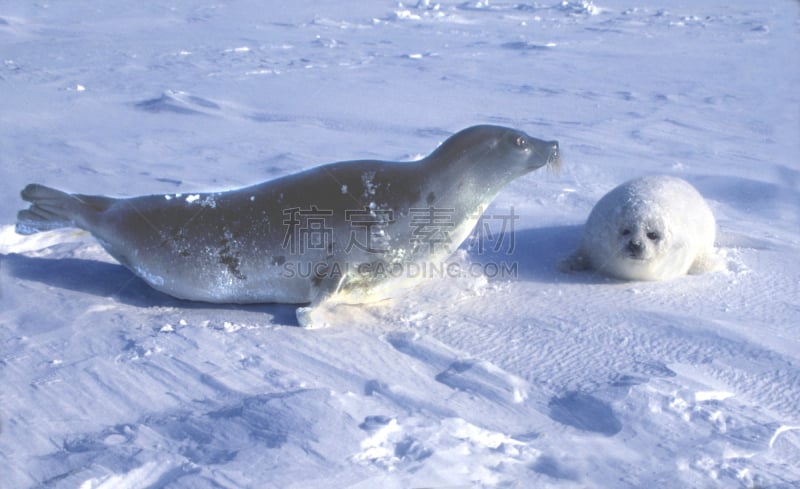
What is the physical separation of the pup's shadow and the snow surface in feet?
0.04

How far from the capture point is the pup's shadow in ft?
9.19

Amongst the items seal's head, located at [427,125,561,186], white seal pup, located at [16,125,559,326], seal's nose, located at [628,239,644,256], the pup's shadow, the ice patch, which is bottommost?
the ice patch

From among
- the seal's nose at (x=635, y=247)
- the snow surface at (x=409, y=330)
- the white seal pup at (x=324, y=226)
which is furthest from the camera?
the seal's nose at (x=635, y=247)

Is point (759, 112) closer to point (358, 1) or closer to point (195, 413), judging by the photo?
point (195, 413)

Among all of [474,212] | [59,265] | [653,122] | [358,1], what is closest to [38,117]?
[59,265]

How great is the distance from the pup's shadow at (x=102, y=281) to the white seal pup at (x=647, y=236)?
1314 mm

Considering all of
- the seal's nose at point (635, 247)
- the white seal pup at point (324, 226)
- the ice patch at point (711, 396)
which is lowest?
the ice patch at point (711, 396)

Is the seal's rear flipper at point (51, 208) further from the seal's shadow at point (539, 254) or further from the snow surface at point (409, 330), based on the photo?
the seal's shadow at point (539, 254)

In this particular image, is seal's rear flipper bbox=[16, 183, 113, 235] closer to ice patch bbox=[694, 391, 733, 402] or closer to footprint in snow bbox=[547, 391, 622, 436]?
footprint in snow bbox=[547, 391, 622, 436]

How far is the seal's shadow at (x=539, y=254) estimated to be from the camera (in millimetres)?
3275

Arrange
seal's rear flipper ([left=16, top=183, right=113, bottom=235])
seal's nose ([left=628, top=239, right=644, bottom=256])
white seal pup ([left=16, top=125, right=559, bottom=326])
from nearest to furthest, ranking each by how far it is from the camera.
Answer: white seal pup ([left=16, top=125, right=559, bottom=326]) < seal's rear flipper ([left=16, top=183, right=113, bottom=235]) < seal's nose ([left=628, top=239, right=644, bottom=256])

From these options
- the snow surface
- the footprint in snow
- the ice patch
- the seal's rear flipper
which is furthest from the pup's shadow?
the ice patch

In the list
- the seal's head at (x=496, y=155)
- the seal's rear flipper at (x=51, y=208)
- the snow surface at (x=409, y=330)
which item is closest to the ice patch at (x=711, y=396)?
the snow surface at (x=409, y=330)

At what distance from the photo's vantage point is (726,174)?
→ 4.82m
